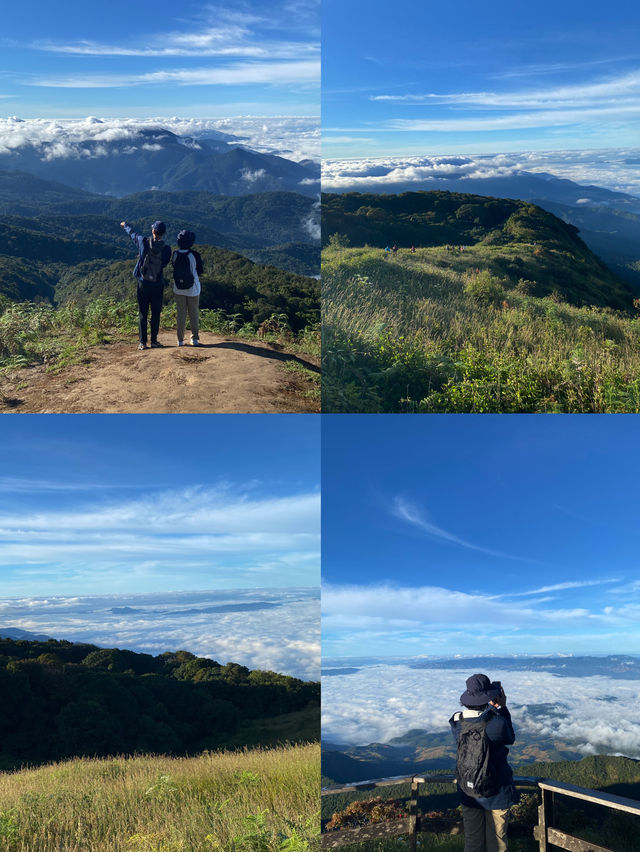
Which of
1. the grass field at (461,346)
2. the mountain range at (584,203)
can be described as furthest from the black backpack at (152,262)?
the mountain range at (584,203)

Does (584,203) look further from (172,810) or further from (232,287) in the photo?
(172,810)

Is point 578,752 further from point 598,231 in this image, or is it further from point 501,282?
point 598,231

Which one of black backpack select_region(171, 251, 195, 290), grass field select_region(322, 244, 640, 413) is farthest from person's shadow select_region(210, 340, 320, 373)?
black backpack select_region(171, 251, 195, 290)

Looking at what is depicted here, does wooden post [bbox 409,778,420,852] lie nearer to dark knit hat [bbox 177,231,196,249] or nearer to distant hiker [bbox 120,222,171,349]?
distant hiker [bbox 120,222,171,349]

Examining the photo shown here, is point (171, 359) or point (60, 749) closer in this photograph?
point (171, 359)

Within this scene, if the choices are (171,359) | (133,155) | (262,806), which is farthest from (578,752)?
(133,155)

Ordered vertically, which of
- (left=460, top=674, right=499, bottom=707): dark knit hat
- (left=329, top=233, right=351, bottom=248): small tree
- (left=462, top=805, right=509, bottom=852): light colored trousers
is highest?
(left=329, top=233, right=351, bottom=248): small tree

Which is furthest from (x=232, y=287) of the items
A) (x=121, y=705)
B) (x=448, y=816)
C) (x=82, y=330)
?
(x=121, y=705)
